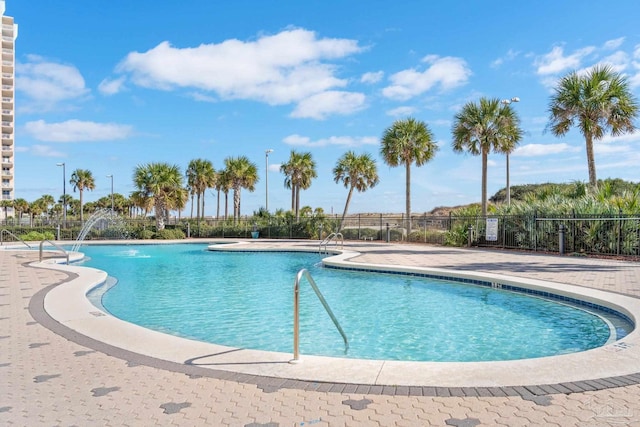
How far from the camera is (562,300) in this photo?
9.54 m

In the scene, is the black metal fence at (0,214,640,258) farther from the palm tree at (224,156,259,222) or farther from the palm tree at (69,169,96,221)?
the palm tree at (69,169,96,221)

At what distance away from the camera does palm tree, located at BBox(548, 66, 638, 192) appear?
843 inches

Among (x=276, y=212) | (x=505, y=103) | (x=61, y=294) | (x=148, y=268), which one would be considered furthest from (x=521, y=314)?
A: (x=276, y=212)

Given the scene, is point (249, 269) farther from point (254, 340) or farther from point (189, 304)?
point (254, 340)

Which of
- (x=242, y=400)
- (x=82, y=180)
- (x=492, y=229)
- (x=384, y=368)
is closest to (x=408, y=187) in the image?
(x=492, y=229)

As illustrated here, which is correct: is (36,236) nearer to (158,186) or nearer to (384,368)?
(158,186)

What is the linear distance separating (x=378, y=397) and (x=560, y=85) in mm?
23003

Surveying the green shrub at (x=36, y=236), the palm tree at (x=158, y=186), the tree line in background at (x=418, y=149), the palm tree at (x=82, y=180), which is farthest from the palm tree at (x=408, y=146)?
the palm tree at (x=82, y=180)

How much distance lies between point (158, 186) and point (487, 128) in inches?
851

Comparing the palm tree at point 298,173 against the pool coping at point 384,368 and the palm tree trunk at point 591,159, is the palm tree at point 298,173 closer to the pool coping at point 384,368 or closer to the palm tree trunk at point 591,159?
the palm tree trunk at point 591,159

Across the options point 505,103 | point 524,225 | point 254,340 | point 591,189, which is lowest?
point 254,340

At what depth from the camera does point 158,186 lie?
32.8 metres

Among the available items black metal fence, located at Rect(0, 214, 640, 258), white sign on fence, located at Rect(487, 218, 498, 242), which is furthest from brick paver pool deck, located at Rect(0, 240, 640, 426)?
white sign on fence, located at Rect(487, 218, 498, 242)

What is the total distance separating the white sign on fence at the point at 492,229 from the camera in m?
21.2
